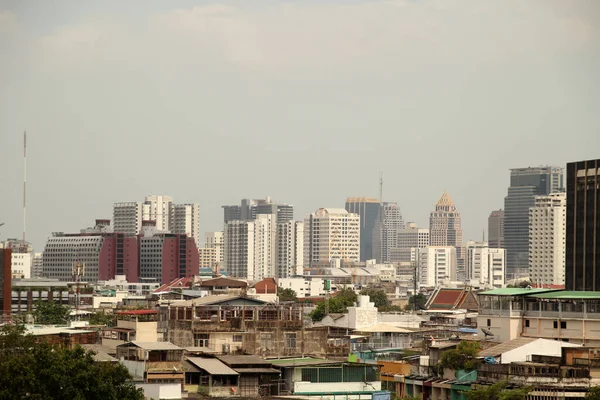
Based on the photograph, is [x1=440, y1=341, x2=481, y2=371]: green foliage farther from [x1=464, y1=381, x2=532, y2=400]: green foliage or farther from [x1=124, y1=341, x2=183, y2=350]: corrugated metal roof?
[x1=124, y1=341, x2=183, y2=350]: corrugated metal roof

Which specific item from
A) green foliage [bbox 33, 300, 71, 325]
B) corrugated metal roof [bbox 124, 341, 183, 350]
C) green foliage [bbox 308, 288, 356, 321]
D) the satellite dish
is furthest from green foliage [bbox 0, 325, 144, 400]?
green foliage [bbox 308, 288, 356, 321]

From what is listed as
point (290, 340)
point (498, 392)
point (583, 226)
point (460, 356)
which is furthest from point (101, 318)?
point (498, 392)

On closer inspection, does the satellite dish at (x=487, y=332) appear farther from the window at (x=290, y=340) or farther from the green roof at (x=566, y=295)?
the window at (x=290, y=340)

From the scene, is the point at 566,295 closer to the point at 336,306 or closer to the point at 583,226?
the point at 583,226

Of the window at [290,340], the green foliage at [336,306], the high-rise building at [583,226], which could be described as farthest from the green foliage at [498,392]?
the green foliage at [336,306]

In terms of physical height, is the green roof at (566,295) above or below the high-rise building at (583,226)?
below

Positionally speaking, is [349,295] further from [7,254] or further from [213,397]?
[213,397]

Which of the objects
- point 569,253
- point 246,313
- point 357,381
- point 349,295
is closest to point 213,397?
point 357,381
